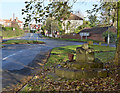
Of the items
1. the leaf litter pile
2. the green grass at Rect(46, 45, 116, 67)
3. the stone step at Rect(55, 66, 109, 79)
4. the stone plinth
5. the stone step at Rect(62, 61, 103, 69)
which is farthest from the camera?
the green grass at Rect(46, 45, 116, 67)

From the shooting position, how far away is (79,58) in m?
6.66

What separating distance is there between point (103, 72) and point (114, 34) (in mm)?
36131

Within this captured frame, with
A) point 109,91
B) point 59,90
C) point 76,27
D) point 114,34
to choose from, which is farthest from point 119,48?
point 76,27

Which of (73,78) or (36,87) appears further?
(73,78)

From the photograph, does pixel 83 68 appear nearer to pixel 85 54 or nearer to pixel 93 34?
pixel 85 54

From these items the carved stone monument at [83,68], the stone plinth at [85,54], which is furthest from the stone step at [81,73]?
the stone plinth at [85,54]

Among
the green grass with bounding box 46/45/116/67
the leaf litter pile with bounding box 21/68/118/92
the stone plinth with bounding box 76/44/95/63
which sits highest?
the stone plinth with bounding box 76/44/95/63

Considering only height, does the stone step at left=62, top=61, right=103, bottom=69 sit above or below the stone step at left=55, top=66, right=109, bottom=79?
above

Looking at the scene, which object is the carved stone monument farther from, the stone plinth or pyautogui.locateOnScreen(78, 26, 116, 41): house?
A: pyautogui.locateOnScreen(78, 26, 116, 41): house

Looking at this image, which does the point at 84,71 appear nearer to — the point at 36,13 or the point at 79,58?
the point at 79,58

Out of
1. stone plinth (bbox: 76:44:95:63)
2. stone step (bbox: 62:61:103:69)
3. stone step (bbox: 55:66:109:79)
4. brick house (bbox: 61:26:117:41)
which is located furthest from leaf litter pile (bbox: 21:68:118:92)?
brick house (bbox: 61:26:117:41)

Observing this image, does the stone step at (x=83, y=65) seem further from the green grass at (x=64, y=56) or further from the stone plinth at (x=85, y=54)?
the green grass at (x=64, y=56)

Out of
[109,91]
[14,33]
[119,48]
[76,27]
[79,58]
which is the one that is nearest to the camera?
[109,91]

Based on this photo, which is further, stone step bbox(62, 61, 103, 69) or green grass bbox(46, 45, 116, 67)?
green grass bbox(46, 45, 116, 67)
